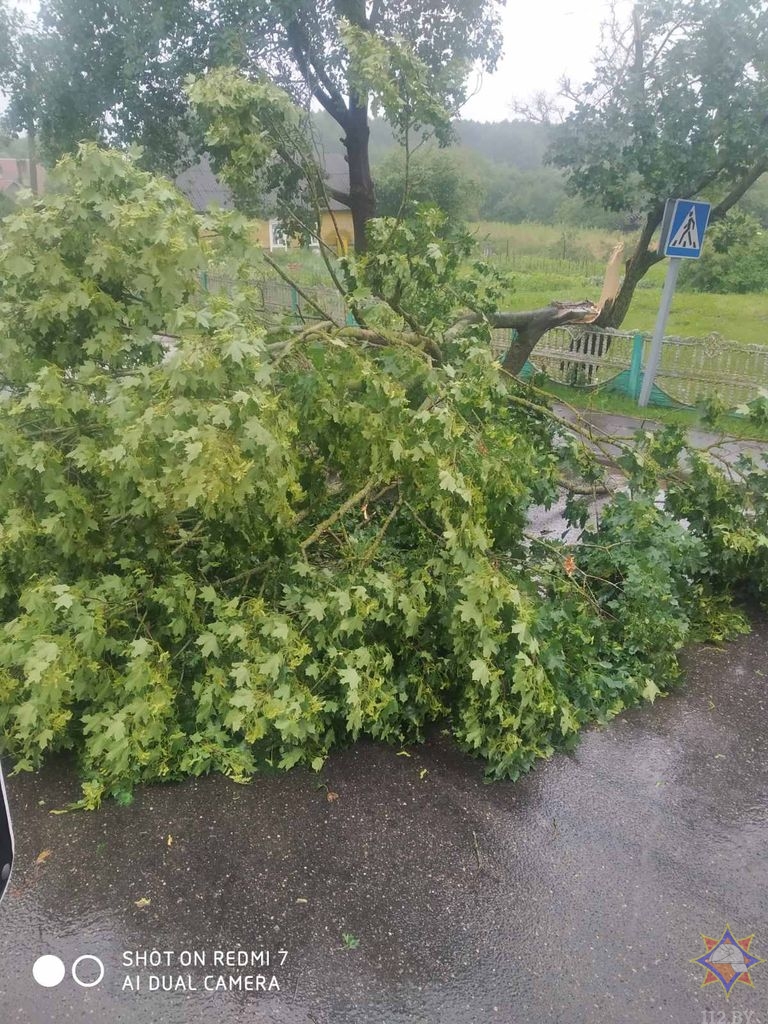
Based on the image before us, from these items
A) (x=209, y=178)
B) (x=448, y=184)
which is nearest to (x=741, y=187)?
(x=448, y=184)

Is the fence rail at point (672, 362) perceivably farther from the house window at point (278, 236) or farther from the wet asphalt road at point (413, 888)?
the wet asphalt road at point (413, 888)

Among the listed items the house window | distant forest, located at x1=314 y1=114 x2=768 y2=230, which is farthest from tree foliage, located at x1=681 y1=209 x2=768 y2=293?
the house window

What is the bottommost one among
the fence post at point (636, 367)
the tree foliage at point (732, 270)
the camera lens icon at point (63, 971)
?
the camera lens icon at point (63, 971)

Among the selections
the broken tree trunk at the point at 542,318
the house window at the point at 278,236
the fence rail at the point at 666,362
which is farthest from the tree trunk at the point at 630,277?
the house window at the point at 278,236

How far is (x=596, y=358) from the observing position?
10969 mm

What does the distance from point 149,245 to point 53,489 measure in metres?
1.07

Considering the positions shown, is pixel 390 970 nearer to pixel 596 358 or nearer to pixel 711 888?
pixel 711 888

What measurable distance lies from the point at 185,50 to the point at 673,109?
5.60m

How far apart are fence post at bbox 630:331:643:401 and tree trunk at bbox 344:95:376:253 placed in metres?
4.07

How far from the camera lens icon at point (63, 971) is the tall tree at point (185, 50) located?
299 inches

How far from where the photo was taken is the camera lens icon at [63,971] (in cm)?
230

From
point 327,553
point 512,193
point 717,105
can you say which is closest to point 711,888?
point 327,553

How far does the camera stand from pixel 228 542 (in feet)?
11.5

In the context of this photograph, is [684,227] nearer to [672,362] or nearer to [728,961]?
[672,362]
